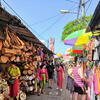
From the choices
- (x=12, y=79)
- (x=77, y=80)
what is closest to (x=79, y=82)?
(x=77, y=80)

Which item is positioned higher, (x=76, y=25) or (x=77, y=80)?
(x=76, y=25)

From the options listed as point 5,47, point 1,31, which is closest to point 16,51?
point 5,47

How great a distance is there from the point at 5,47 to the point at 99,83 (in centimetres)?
322

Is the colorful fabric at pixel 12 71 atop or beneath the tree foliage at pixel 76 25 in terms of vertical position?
beneath

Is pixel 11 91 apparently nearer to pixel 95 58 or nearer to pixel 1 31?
pixel 1 31

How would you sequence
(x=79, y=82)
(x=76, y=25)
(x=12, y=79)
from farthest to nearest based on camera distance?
(x=76, y=25), (x=12, y=79), (x=79, y=82)

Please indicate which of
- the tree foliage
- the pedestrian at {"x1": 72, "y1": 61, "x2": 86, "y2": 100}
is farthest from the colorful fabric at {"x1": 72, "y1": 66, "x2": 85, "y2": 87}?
the tree foliage

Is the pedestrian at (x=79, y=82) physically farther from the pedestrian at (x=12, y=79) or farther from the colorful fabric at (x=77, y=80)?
the pedestrian at (x=12, y=79)

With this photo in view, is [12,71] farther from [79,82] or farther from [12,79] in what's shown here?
[79,82]

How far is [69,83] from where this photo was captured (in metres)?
4.88

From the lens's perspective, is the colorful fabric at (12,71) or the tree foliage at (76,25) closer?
the colorful fabric at (12,71)

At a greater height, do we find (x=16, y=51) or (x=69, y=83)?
(x=16, y=51)

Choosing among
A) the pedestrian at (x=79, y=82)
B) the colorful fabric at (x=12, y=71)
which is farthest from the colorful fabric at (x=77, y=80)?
the colorful fabric at (x=12, y=71)

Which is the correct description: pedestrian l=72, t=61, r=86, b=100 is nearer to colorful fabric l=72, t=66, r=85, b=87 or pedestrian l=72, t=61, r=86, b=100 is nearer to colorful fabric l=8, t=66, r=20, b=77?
colorful fabric l=72, t=66, r=85, b=87
